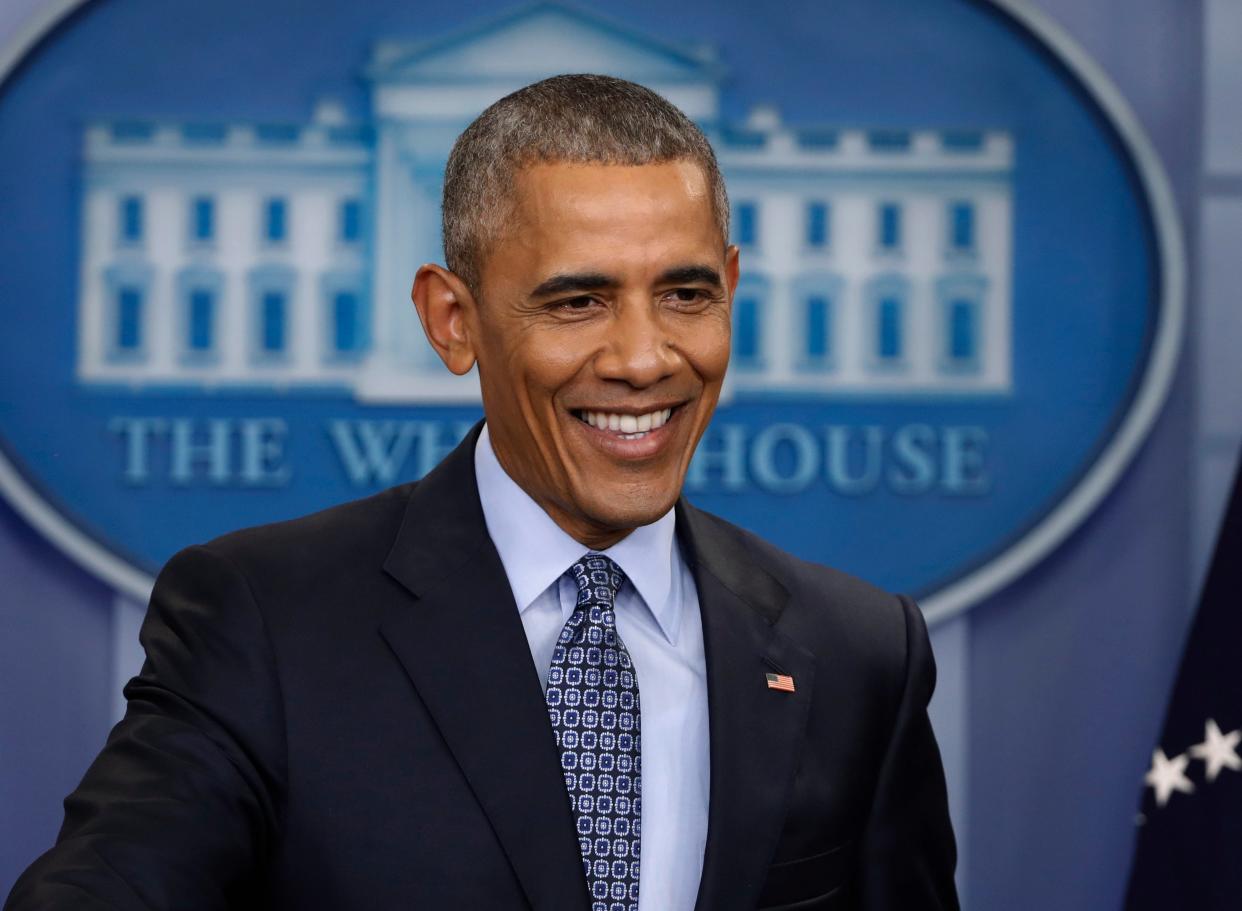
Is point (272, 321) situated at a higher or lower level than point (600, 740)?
higher

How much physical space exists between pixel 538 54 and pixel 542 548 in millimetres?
1425

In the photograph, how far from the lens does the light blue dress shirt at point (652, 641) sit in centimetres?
142

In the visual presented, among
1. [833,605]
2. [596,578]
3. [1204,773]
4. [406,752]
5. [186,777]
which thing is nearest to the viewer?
[186,777]

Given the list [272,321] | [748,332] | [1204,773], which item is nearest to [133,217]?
[272,321]

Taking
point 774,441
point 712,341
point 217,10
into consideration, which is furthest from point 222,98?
point 712,341

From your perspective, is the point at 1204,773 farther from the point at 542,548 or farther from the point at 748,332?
the point at 542,548

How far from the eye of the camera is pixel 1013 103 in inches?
105

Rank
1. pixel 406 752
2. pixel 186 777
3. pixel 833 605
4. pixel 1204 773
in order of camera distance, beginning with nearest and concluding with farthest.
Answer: pixel 186 777
pixel 406 752
pixel 833 605
pixel 1204 773

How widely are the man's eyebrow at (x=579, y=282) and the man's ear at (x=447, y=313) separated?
0.15 m

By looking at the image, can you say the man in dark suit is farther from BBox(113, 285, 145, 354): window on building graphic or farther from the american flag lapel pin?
BBox(113, 285, 145, 354): window on building graphic

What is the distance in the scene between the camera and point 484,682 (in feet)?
4.57

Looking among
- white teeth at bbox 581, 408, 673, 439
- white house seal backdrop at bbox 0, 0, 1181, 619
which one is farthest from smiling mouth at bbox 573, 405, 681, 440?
white house seal backdrop at bbox 0, 0, 1181, 619

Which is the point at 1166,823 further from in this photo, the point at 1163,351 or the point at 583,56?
the point at 583,56

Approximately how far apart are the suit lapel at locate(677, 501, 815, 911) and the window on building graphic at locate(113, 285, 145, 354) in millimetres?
1389
